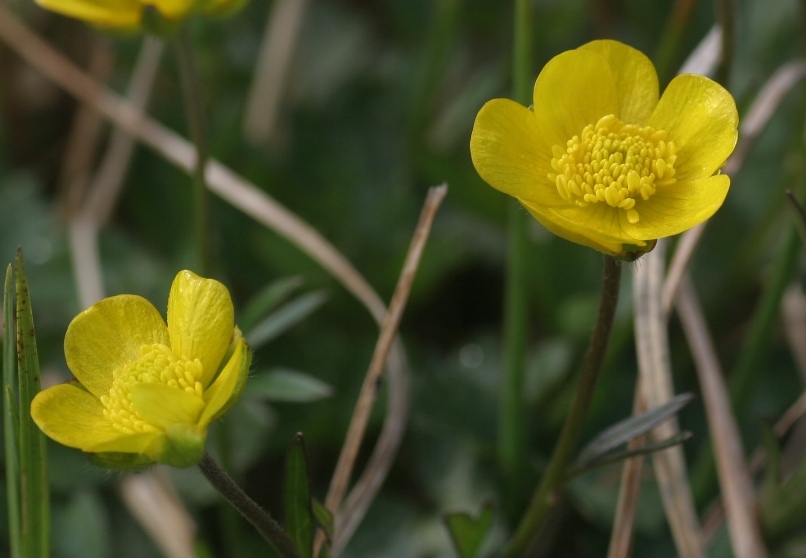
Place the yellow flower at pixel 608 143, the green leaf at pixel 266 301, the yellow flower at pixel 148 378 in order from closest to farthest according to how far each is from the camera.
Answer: the yellow flower at pixel 148 378 < the yellow flower at pixel 608 143 < the green leaf at pixel 266 301

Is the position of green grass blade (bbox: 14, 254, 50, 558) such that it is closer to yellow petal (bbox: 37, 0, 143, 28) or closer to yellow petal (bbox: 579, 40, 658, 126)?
yellow petal (bbox: 37, 0, 143, 28)

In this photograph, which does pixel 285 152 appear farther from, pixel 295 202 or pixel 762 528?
pixel 762 528

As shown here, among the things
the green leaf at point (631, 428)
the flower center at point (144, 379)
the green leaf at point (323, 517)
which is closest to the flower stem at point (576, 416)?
the green leaf at point (631, 428)

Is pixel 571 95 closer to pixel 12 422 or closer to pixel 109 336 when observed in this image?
pixel 109 336

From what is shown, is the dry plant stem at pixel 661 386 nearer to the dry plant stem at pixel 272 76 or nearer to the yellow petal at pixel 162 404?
the yellow petal at pixel 162 404

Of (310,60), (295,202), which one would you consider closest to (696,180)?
(295,202)
